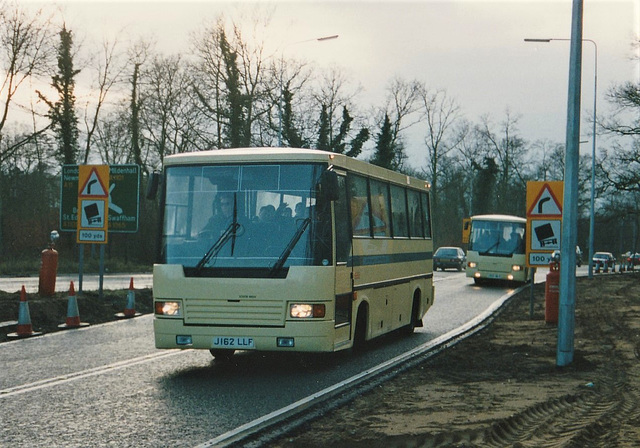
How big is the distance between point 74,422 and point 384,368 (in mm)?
5020

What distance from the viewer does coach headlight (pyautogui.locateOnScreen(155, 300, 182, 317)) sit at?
A: 37.4 ft

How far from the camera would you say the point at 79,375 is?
1091 cm

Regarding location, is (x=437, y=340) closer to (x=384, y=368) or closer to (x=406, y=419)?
(x=384, y=368)

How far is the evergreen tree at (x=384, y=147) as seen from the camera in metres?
62.0

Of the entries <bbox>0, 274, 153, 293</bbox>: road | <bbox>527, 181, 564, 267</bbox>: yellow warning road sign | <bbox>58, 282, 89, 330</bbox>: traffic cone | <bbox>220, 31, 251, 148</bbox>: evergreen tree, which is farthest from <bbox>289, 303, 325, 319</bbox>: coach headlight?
<bbox>220, 31, 251, 148</bbox>: evergreen tree

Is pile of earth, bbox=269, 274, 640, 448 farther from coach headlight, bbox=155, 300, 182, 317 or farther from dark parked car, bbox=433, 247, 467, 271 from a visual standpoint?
dark parked car, bbox=433, 247, 467, 271

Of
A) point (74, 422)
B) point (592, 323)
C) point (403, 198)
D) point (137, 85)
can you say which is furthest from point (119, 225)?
point (137, 85)

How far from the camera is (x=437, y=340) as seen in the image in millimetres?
16188

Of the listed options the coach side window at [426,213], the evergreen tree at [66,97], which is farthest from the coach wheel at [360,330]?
the evergreen tree at [66,97]

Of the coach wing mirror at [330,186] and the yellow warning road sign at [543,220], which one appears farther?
the yellow warning road sign at [543,220]

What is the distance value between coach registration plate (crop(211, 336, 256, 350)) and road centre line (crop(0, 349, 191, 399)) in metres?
1.39

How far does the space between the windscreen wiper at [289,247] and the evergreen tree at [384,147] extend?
166 feet

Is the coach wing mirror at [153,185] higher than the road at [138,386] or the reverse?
higher

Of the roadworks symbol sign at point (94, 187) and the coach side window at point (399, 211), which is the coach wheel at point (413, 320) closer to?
the coach side window at point (399, 211)
